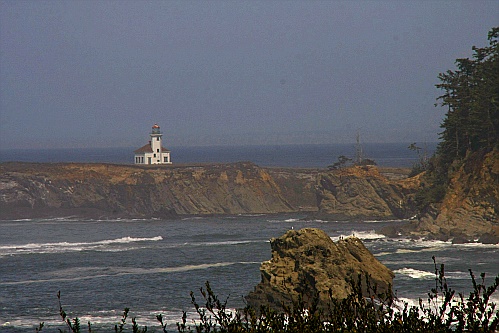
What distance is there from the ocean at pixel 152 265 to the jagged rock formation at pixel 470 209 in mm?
2288

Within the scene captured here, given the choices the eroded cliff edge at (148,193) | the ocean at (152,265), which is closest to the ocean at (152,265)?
the ocean at (152,265)

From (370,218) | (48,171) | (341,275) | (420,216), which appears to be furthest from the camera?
(48,171)

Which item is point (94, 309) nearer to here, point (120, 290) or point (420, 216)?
point (120, 290)

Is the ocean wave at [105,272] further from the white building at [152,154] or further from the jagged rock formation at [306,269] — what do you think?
the white building at [152,154]

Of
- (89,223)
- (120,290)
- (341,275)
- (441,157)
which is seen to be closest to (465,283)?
(341,275)

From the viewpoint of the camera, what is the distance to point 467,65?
3305 inches

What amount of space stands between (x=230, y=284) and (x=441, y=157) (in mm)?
42036

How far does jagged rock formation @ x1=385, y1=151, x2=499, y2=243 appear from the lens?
6756cm

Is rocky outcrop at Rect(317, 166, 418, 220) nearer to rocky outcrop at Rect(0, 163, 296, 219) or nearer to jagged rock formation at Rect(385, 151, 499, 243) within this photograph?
rocky outcrop at Rect(0, 163, 296, 219)

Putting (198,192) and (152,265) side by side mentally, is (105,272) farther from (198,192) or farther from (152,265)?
(198,192)

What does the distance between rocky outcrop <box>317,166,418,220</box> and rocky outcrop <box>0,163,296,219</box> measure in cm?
1537

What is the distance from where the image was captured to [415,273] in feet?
160

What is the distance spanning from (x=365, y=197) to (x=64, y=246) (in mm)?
42456

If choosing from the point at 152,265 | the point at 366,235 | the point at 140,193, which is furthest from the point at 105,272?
the point at 140,193
